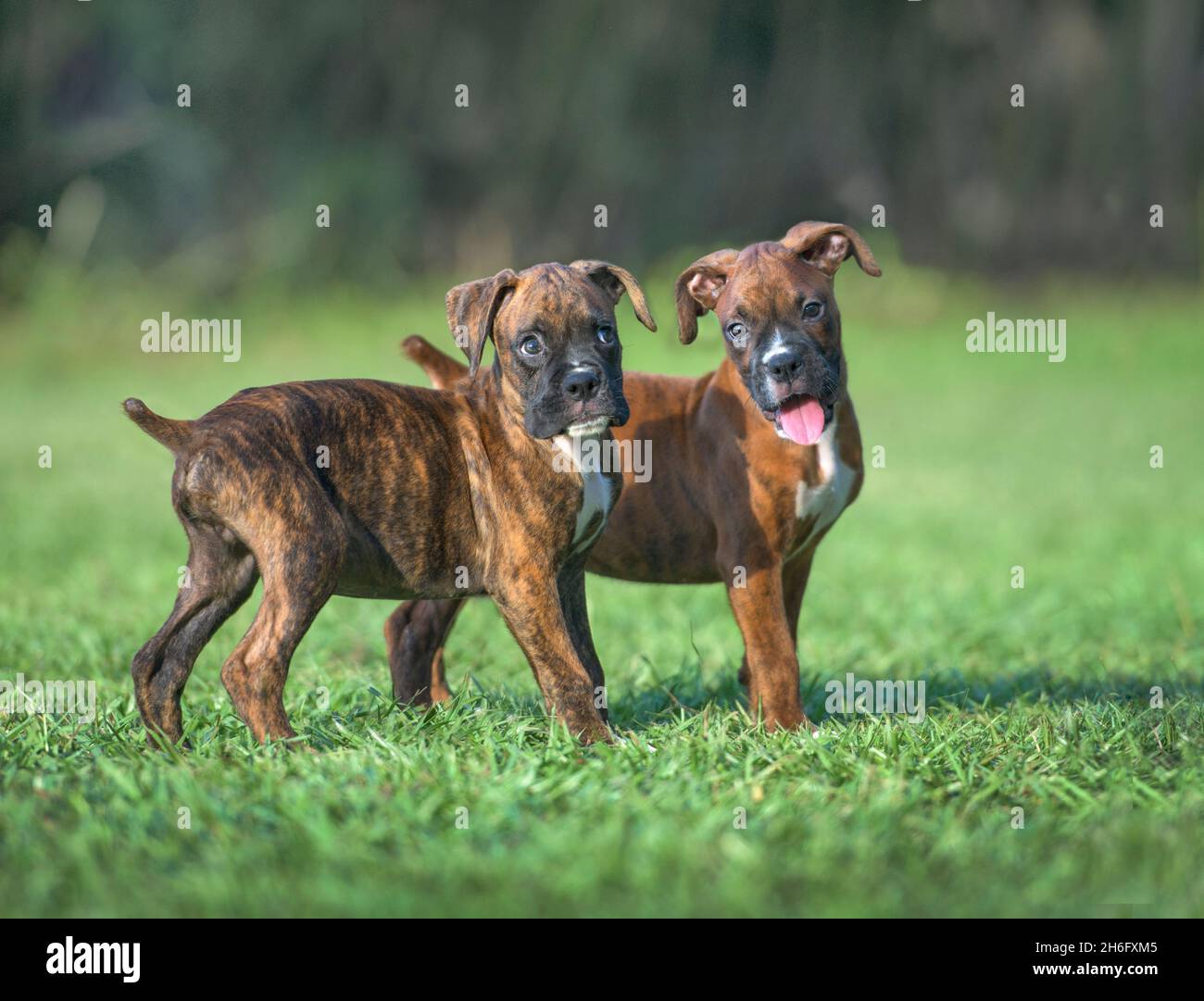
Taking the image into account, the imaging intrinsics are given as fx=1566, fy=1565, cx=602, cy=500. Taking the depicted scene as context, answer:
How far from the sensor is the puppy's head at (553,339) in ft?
17.2

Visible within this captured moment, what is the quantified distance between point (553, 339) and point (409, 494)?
724mm

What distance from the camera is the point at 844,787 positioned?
4.71 meters

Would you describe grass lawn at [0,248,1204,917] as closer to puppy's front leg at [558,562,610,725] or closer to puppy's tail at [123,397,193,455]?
puppy's front leg at [558,562,610,725]

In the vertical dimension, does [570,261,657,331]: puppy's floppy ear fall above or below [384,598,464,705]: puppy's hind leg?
above

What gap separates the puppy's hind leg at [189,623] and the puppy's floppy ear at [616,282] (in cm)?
158

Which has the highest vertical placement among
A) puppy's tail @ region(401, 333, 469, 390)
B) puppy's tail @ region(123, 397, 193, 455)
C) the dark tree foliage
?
the dark tree foliage

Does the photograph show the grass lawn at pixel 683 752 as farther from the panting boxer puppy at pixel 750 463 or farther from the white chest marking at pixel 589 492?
the white chest marking at pixel 589 492

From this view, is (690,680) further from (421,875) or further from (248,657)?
(421,875)

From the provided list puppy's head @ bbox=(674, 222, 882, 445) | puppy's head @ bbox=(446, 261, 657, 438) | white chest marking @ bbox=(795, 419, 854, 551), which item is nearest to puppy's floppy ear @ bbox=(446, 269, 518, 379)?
puppy's head @ bbox=(446, 261, 657, 438)

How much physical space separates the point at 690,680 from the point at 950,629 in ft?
8.31

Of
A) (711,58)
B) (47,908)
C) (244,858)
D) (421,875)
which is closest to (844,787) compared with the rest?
(421,875)

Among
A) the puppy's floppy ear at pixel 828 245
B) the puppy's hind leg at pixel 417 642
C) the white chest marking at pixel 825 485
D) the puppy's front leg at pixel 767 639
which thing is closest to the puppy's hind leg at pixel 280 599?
the puppy's hind leg at pixel 417 642

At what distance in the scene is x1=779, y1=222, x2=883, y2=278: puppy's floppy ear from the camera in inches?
243

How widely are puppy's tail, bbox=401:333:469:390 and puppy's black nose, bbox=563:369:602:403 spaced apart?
43.5 inches
